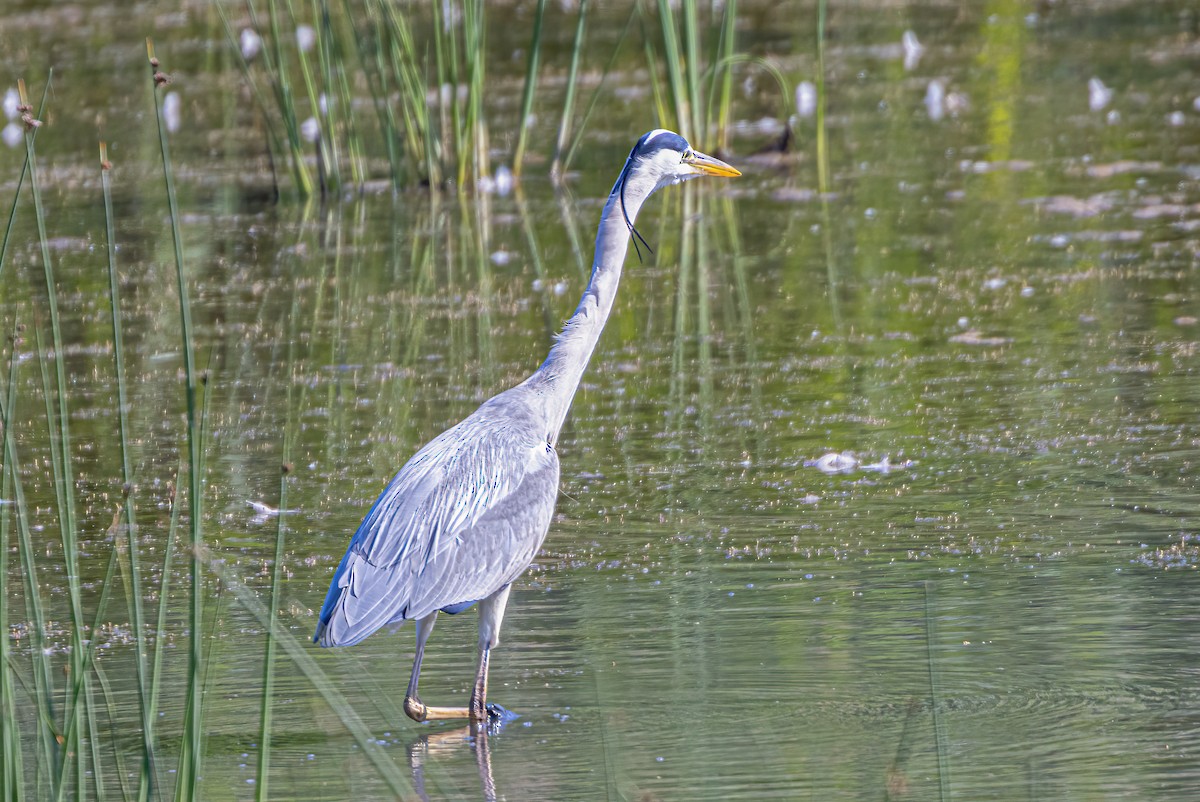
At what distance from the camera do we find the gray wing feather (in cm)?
444

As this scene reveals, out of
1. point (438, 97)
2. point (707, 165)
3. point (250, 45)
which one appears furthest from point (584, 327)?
point (250, 45)

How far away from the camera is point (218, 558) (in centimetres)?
566

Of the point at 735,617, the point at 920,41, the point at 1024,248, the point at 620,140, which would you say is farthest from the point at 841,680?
the point at 920,41

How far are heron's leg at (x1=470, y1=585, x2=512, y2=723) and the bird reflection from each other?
4 centimetres

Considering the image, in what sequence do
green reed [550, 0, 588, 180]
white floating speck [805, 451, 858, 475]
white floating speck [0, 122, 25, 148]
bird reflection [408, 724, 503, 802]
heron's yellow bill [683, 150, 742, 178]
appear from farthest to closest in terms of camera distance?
white floating speck [0, 122, 25, 148]
green reed [550, 0, 588, 180]
white floating speck [805, 451, 858, 475]
heron's yellow bill [683, 150, 742, 178]
bird reflection [408, 724, 503, 802]

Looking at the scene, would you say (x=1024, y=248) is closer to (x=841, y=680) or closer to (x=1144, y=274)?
(x=1144, y=274)

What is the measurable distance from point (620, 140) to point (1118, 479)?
290 inches

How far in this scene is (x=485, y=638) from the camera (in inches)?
181

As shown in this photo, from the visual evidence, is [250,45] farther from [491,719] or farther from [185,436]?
[491,719]

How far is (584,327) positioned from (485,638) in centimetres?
108

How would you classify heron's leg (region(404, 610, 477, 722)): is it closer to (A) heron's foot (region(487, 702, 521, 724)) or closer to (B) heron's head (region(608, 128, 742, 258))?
(A) heron's foot (region(487, 702, 521, 724))

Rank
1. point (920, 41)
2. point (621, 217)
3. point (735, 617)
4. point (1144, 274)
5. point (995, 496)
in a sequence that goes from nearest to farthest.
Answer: point (735, 617), point (621, 217), point (995, 496), point (1144, 274), point (920, 41)

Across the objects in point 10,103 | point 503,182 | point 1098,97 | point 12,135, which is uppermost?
point 10,103

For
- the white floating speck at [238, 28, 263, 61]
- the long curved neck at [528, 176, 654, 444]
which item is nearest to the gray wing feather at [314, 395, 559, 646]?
the long curved neck at [528, 176, 654, 444]
